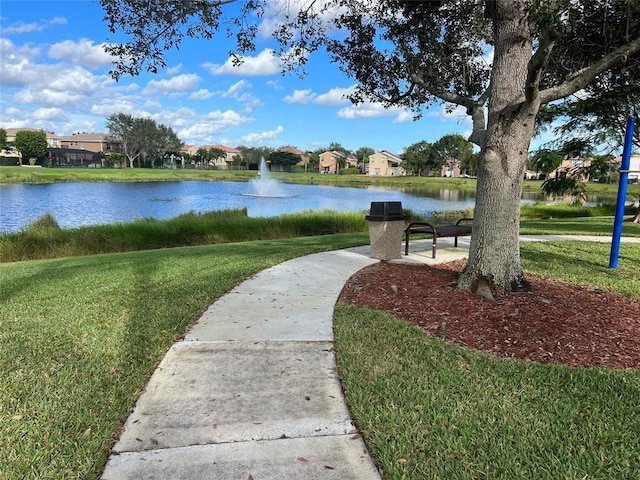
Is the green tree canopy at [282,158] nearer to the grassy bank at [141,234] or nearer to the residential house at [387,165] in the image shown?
the residential house at [387,165]

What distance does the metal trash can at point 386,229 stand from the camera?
23.5 feet

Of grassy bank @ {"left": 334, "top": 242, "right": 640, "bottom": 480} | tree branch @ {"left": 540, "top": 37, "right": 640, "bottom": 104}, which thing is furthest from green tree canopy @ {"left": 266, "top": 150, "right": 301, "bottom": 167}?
grassy bank @ {"left": 334, "top": 242, "right": 640, "bottom": 480}

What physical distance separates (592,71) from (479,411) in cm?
351

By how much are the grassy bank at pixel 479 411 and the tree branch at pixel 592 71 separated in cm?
280

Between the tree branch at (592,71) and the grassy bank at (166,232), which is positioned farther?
the grassy bank at (166,232)

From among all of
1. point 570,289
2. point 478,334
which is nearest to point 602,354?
point 478,334

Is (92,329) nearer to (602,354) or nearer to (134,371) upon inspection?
(134,371)

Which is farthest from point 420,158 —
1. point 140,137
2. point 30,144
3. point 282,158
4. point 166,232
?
point 166,232

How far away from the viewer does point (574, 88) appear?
177 inches

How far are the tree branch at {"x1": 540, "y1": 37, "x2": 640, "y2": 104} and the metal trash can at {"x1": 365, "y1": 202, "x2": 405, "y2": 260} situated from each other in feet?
9.59

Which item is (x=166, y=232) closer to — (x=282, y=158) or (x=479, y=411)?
(x=479, y=411)

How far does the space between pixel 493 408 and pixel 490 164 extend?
2.75 metres

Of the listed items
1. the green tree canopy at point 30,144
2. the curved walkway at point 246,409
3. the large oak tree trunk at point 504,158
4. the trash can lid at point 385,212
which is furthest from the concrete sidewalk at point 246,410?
the green tree canopy at point 30,144

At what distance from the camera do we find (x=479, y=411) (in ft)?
8.94
